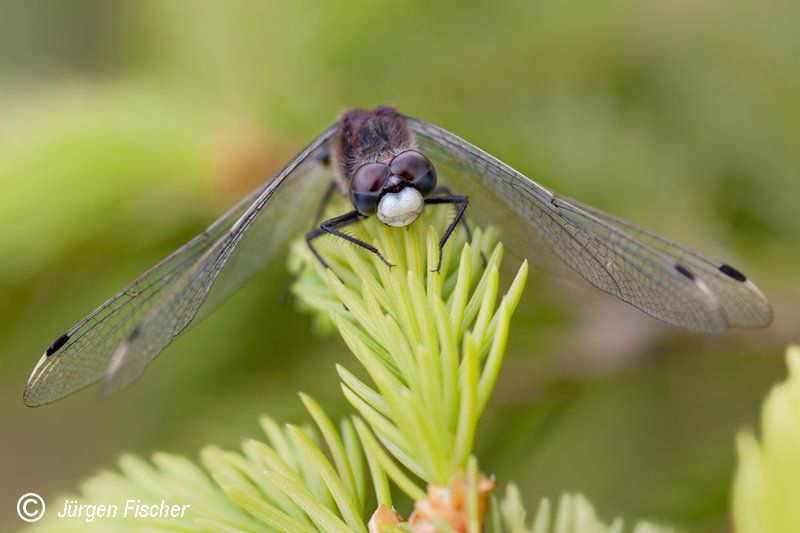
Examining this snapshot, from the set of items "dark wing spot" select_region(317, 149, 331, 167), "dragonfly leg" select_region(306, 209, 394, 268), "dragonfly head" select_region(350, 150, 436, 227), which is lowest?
"dragonfly head" select_region(350, 150, 436, 227)

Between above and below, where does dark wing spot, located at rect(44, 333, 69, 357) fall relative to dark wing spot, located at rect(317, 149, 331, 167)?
below

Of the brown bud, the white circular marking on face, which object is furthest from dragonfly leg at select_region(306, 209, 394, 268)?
the brown bud

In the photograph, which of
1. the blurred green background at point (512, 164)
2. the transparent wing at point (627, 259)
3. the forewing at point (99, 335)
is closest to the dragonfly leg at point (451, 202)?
the transparent wing at point (627, 259)

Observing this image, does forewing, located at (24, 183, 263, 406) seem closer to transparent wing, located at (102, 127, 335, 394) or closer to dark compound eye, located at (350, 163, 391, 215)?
transparent wing, located at (102, 127, 335, 394)

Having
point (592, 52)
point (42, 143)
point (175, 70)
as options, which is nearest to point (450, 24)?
point (592, 52)

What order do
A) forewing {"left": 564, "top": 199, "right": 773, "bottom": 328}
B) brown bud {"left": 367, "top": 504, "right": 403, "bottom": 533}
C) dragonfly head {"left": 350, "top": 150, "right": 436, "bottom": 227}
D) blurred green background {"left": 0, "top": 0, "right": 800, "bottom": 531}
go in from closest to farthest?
brown bud {"left": 367, "top": 504, "right": 403, "bottom": 533} < forewing {"left": 564, "top": 199, "right": 773, "bottom": 328} < dragonfly head {"left": 350, "top": 150, "right": 436, "bottom": 227} < blurred green background {"left": 0, "top": 0, "right": 800, "bottom": 531}

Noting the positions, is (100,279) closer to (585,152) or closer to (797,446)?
(585,152)

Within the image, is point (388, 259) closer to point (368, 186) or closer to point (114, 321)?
point (368, 186)

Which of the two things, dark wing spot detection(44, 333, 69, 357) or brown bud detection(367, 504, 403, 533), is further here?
dark wing spot detection(44, 333, 69, 357)
